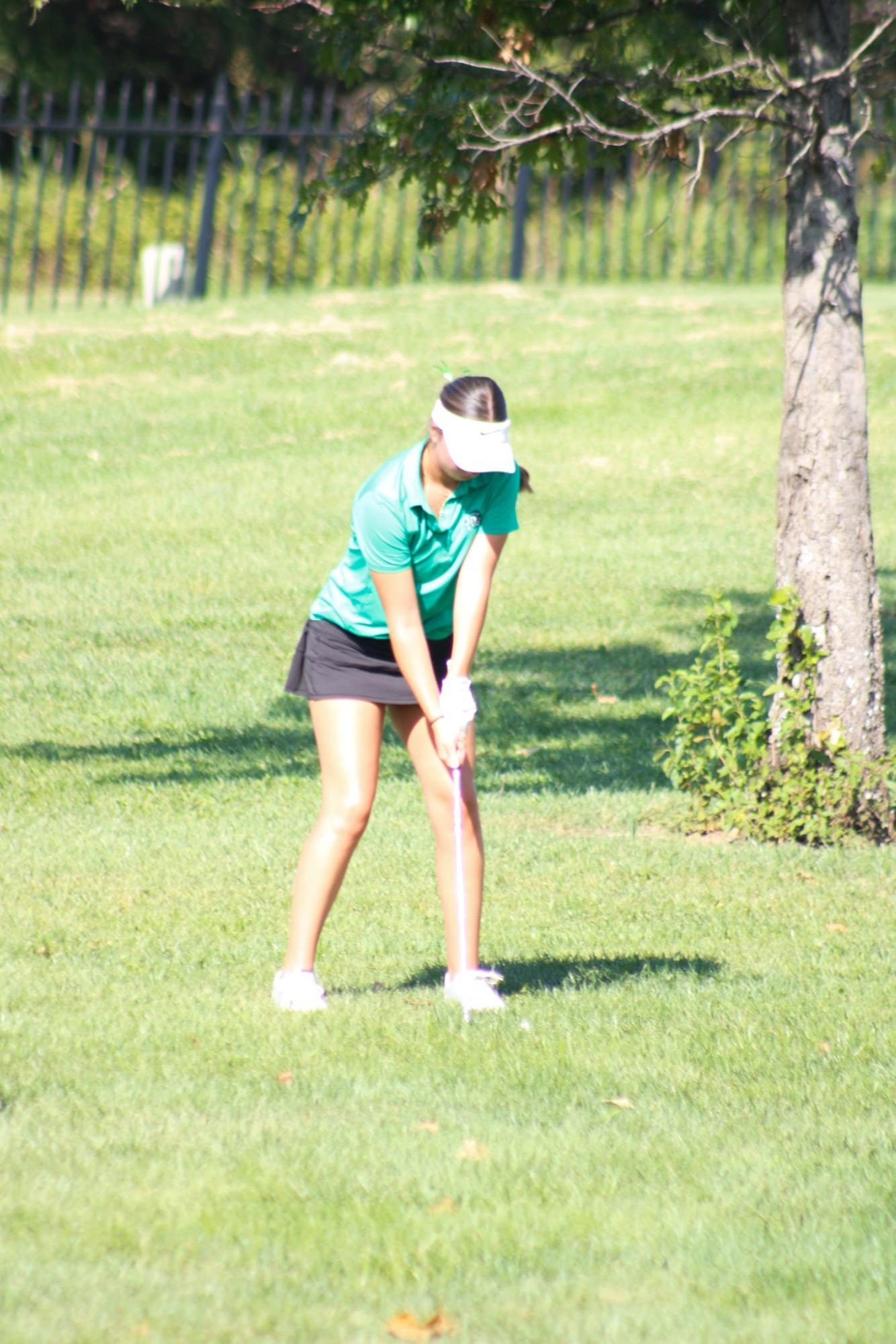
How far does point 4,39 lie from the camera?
27453 millimetres

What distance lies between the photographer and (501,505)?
4.69m

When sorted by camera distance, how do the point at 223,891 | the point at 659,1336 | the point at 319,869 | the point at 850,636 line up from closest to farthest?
the point at 659,1336 → the point at 319,869 → the point at 223,891 → the point at 850,636

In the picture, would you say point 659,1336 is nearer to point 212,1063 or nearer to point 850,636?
point 212,1063

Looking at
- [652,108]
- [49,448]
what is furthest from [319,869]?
[49,448]

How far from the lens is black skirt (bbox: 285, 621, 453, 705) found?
4785mm

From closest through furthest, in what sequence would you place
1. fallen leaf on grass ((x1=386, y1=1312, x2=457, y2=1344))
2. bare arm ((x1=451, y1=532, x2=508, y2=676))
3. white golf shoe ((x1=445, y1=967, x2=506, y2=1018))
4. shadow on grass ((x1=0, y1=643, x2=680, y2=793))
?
fallen leaf on grass ((x1=386, y1=1312, x2=457, y2=1344)) < bare arm ((x1=451, y1=532, x2=508, y2=676)) < white golf shoe ((x1=445, y1=967, x2=506, y2=1018)) < shadow on grass ((x1=0, y1=643, x2=680, y2=793))

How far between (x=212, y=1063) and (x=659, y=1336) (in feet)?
5.37

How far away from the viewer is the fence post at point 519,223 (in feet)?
61.6

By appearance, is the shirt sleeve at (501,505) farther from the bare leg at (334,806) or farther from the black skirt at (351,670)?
the bare leg at (334,806)

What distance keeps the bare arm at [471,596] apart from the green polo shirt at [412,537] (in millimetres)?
30

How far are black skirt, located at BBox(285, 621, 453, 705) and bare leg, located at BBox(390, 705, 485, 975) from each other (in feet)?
0.38

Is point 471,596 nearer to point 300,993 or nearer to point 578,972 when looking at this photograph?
point 300,993

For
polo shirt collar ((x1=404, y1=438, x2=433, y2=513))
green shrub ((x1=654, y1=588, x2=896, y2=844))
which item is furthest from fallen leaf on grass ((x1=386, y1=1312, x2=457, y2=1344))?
green shrub ((x1=654, y1=588, x2=896, y2=844))

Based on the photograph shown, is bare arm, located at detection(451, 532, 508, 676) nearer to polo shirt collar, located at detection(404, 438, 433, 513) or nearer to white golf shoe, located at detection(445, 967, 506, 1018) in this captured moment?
polo shirt collar, located at detection(404, 438, 433, 513)
